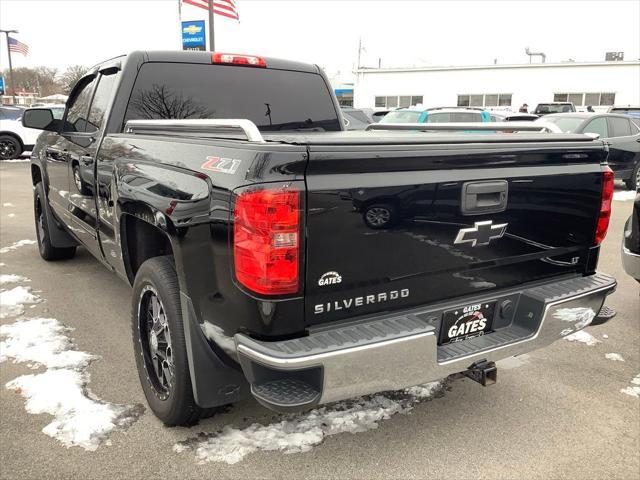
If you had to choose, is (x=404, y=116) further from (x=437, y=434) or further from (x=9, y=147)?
(x=9, y=147)

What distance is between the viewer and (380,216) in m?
2.21

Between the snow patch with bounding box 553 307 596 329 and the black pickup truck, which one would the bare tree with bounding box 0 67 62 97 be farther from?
the snow patch with bounding box 553 307 596 329

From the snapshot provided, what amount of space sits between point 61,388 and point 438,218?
2.43 meters

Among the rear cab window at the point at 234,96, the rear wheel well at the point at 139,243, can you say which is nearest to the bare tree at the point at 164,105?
the rear cab window at the point at 234,96

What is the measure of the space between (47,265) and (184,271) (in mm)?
4188

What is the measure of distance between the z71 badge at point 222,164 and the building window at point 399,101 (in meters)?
37.8

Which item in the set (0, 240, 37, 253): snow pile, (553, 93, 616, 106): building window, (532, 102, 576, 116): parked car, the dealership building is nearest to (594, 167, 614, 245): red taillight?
(0, 240, 37, 253): snow pile

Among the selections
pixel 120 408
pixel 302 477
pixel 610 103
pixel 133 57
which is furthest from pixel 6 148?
pixel 610 103

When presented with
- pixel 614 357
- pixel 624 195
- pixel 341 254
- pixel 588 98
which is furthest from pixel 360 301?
pixel 588 98

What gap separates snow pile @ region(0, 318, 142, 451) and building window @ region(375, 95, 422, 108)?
36.8m

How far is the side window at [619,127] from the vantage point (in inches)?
472

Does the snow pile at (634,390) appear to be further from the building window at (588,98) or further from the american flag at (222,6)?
→ the building window at (588,98)

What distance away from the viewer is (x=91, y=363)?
3572 millimetres

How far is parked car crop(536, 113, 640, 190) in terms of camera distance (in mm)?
11477
